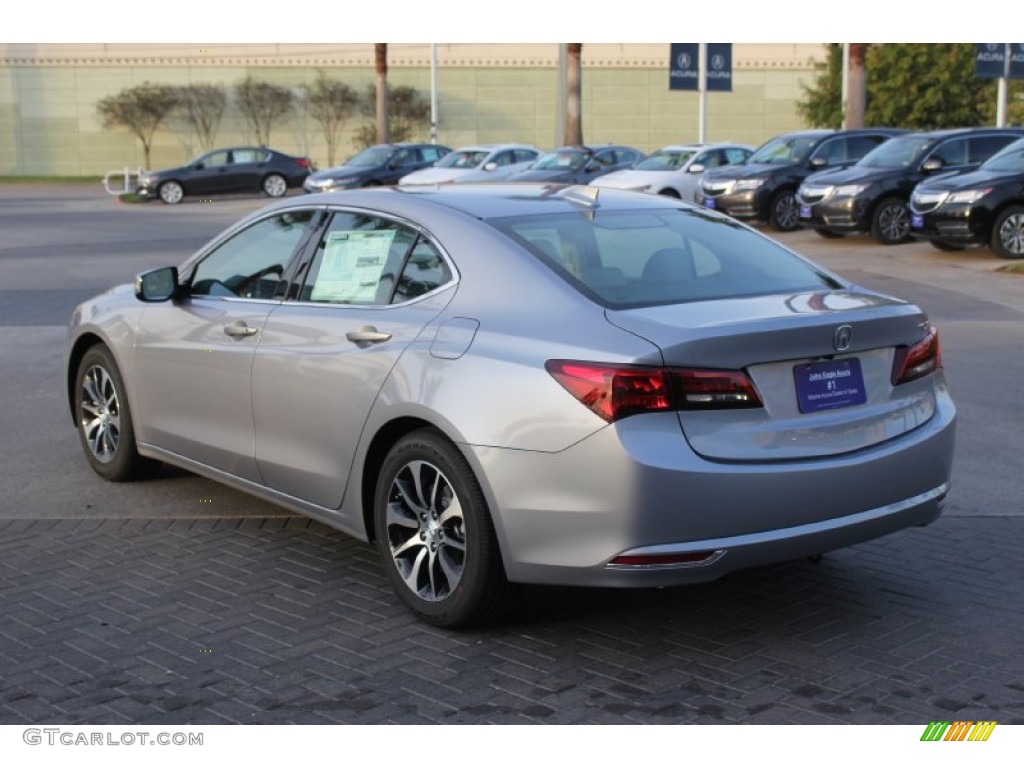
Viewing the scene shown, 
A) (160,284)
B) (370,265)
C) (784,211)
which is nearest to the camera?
(370,265)

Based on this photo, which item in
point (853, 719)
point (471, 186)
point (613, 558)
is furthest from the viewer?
point (471, 186)

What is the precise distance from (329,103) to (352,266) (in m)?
56.8

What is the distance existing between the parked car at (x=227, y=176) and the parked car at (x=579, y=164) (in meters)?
11.7

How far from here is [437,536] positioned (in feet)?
16.8

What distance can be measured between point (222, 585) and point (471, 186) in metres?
2.04

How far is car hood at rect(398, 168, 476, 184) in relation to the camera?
32.9m

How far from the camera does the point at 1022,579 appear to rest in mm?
5660

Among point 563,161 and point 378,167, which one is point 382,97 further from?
point 563,161

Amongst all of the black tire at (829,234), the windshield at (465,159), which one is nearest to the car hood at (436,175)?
the windshield at (465,159)

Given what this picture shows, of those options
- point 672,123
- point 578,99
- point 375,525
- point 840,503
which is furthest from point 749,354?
point 672,123

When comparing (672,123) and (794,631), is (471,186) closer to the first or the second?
(794,631)

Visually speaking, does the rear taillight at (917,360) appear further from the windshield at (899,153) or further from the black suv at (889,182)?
the windshield at (899,153)

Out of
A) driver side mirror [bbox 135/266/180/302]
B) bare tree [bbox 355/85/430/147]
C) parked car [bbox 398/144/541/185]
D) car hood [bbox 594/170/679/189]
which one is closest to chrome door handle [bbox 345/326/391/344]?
driver side mirror [bbox 135/266/180/302]

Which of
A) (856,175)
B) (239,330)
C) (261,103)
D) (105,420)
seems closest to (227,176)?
(261,103)
